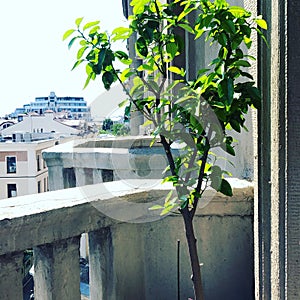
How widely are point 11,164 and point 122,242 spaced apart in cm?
2073

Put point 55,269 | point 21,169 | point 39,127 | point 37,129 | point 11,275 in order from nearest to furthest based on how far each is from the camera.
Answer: point 11,275
point 55,269
point 21,169
point 37,129
point 39,127

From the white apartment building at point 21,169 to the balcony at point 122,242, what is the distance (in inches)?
715

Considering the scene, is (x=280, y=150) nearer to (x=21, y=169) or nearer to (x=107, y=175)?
(x=107, y=175)

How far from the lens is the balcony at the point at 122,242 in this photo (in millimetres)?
1433

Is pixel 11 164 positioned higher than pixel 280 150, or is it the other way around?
pixel 280 150

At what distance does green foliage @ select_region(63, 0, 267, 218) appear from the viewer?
1.23m

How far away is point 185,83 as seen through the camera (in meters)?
1.42

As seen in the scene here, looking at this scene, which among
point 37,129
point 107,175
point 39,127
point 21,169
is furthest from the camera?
point 39,127

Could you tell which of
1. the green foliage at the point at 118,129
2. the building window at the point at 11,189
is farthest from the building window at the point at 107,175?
the building window at the point at 11,189

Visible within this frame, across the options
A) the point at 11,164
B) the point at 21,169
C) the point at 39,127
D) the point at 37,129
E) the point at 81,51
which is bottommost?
the point at 21,169

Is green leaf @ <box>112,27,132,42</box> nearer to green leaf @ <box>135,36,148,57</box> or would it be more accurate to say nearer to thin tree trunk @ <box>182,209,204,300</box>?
green leaf @ <box>135,36,148,57</box>

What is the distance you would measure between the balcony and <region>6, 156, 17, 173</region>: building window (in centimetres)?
1970

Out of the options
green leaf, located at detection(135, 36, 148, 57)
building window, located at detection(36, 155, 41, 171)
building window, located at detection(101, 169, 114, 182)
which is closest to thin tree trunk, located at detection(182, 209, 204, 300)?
green leaf, located at detection(135, 36, 148, 57)

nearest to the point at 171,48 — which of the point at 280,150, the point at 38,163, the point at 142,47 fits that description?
the point at 142,47
